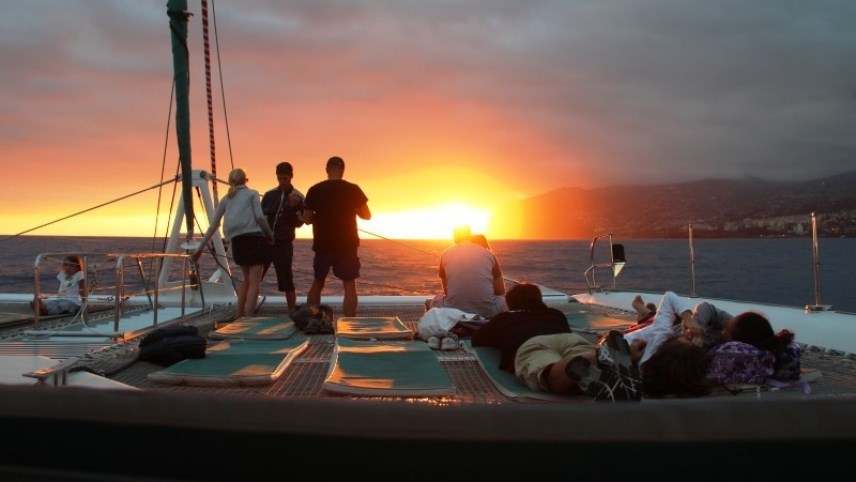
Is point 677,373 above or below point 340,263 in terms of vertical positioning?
below

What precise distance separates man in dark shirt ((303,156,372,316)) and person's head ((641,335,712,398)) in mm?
4102

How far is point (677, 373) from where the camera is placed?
3.45 metres

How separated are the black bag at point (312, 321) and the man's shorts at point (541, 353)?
2598 mm

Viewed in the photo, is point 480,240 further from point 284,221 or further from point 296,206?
point 284,221

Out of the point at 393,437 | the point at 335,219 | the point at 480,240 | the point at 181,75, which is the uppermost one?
the point at 181,75

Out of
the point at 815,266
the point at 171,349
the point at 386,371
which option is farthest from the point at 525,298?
the point at 815,266

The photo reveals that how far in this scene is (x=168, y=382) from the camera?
12.6 ft

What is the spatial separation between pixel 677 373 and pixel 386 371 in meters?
1.67

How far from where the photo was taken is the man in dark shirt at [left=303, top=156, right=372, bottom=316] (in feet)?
23.4

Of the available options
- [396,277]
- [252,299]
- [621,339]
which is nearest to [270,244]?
[252,299]

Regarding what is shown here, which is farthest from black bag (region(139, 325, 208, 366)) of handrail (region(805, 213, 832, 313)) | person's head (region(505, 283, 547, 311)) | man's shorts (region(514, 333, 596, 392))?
handrail (region(805, 213, 832, 313))

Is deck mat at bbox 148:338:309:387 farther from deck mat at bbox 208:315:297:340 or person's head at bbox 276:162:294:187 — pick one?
person's head at bbox 276:162:294:187

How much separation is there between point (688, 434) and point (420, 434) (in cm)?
55

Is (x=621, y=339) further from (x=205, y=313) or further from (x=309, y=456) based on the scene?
(x=205, y=313)
